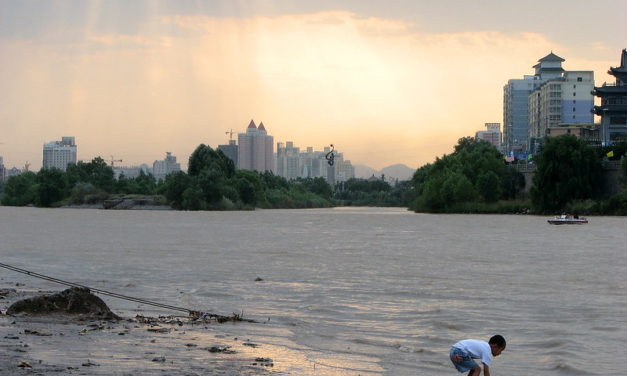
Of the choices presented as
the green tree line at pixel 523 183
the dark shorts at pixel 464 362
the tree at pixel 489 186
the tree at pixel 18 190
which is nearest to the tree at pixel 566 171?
the green tree line at pixel 523 183

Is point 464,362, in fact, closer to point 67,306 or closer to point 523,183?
point 67,306

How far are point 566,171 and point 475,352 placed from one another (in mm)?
72518

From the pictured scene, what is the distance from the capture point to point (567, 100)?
143 metres

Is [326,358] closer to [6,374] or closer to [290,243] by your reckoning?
[6,374]

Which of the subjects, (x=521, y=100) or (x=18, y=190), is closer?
(x=18, y=190)

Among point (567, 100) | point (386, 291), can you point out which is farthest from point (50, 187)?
point (386, 291)

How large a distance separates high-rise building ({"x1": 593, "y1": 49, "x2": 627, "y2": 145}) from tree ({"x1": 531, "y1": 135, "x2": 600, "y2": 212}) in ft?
95.0

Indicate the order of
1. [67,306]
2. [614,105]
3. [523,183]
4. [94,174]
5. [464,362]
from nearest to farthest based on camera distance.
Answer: [464,362], [67,306], [523,183], [614,105], [94,174]

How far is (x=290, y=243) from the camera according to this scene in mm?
42750

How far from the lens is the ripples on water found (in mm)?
13172

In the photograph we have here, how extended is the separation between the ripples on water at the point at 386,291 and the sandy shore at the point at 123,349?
825 mm

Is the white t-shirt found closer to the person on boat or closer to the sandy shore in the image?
the person on boat

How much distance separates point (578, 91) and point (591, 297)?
130726 millimetres

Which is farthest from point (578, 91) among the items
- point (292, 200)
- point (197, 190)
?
point (197, 190)
